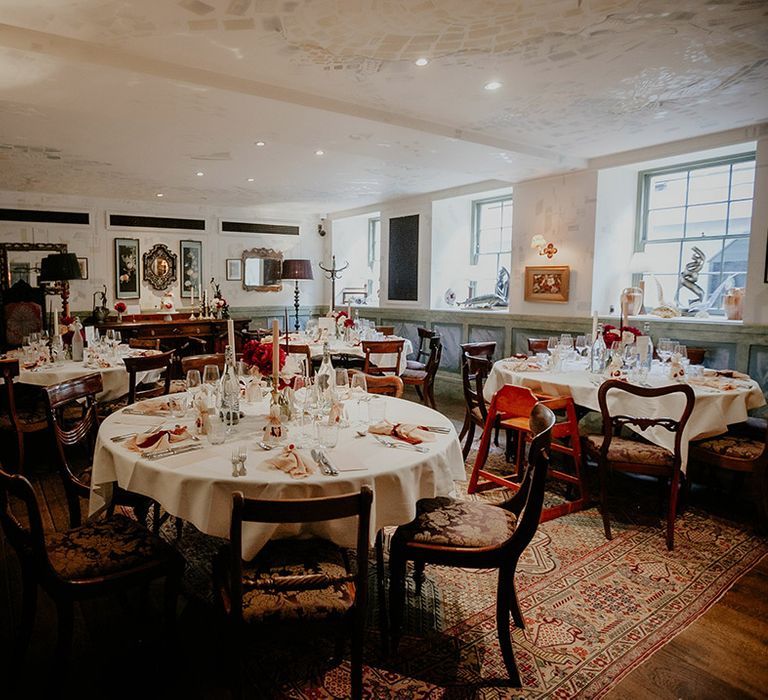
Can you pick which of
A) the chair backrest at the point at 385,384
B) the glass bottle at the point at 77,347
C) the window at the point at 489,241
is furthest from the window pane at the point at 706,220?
the glass bottle at the point at 77,347

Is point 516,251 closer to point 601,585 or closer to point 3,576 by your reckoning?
point 601,585

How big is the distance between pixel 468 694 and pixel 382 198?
7561 mm

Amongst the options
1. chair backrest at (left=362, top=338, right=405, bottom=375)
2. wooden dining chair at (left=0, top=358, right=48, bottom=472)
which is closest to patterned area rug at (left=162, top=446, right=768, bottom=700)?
wooden dining chair at (left=0, top=358, right=48, bottom=472)

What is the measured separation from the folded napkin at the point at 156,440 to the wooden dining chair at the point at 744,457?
3143 millimetres

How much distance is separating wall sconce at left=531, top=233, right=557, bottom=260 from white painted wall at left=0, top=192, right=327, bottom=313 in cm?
518

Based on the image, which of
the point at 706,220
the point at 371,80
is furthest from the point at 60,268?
the point at 706,220

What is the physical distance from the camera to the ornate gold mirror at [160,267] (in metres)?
8.89

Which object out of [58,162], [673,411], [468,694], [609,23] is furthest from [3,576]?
[58,162]

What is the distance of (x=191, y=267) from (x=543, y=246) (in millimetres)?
5956

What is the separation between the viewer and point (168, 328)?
330 inches

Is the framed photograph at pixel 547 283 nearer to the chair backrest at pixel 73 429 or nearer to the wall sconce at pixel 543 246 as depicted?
the wall sconce at pixel 543 246

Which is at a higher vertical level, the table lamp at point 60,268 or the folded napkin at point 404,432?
the table lamp at point 60,268

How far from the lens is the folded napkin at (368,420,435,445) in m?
2.30

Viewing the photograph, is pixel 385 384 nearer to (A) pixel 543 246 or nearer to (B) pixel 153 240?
(A) pixel 543 246
